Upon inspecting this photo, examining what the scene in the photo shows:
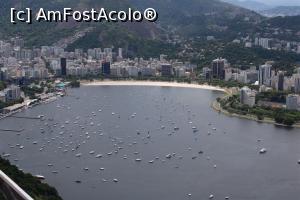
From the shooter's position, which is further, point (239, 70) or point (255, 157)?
point (239, 70)

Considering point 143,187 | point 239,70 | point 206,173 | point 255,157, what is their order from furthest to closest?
point 239,70, point 255,157, point 206,173, point 143,187

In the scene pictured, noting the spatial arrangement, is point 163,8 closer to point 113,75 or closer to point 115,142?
point 113,75

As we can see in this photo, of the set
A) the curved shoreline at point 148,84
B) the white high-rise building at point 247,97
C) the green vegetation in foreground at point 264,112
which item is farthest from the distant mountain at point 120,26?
the green vegetation in foreground at point 264,112

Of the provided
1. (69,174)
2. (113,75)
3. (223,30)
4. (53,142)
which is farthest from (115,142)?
(223,30)

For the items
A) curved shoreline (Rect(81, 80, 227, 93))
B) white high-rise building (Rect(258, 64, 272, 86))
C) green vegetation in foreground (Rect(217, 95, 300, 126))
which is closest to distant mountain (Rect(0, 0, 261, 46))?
curved shoreline (Rect(81, 80, 227, 93))

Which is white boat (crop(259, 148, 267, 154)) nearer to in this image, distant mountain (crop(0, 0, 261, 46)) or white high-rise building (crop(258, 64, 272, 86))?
white high-rise building (crop(258, 64, 272, 86))

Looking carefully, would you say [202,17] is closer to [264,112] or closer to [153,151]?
[264,112]

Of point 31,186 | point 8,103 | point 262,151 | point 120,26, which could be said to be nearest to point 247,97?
point 262,151
